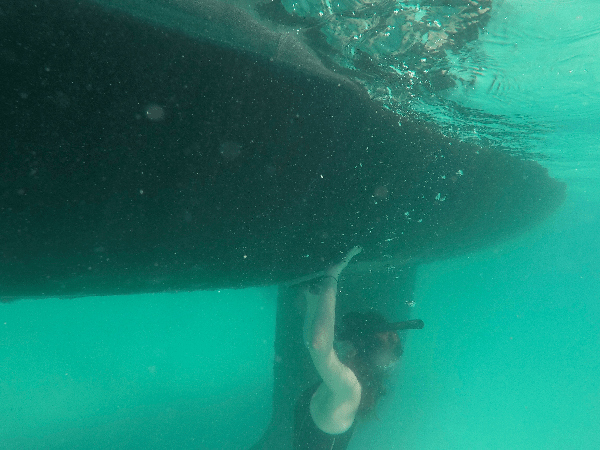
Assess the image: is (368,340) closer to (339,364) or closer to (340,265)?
(339,364)

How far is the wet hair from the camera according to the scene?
7.79 metres

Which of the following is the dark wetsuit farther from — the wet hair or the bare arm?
the bare arm

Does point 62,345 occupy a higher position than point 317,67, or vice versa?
point 62,345

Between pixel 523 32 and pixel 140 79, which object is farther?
pixel 523 32

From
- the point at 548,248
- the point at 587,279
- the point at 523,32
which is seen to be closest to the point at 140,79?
the point at 523,32

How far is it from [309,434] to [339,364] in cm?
239

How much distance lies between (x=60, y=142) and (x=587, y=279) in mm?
62150

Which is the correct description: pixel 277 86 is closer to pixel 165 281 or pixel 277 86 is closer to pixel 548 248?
pixel 165 281

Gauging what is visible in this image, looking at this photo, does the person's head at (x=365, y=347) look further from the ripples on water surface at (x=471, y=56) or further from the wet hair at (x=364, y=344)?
the ripples on water surface at (x=471, y=56)

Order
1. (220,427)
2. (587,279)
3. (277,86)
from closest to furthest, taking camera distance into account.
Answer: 1. (277,86)
2. (220,427)
3. (587,279)

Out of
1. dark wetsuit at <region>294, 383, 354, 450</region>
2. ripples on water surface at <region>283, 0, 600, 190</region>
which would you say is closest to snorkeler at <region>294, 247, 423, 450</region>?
dark wetsuit at <region>294, 383, 354, 450</region>

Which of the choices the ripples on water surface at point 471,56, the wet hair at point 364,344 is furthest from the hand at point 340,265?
the ripples on water surface at point 471,56

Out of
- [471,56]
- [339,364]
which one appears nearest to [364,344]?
[339,364]

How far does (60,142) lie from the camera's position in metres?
3.01
